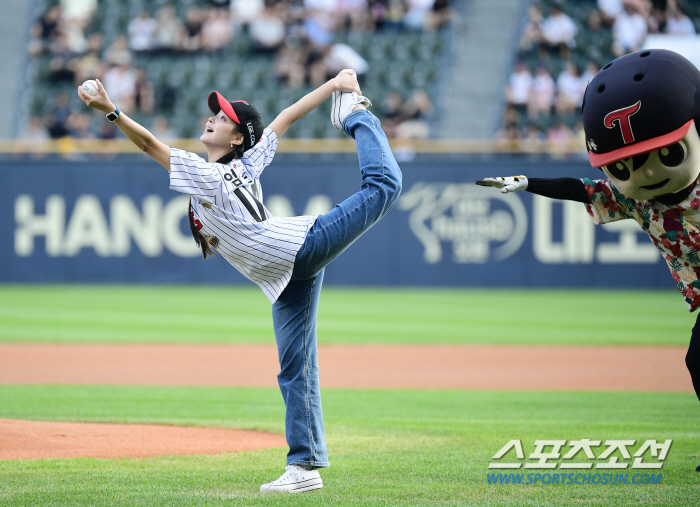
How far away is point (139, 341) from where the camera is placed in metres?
11.2

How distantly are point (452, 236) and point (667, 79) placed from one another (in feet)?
42.5

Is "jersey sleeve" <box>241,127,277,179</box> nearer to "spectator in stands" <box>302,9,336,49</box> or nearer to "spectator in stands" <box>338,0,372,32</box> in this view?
"spectator in stands" <box>302,9,336,49</box>

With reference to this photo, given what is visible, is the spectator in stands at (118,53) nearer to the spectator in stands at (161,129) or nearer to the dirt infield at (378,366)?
the spectator in stands at (161,129)

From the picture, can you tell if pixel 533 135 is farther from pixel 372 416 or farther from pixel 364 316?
pixel 372 416

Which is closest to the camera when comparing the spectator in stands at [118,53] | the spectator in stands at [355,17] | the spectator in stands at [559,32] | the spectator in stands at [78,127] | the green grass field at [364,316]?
the green grass field at [364,316]

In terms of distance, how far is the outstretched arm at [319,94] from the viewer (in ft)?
14.4

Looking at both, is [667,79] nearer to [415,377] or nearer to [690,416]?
[690,416]

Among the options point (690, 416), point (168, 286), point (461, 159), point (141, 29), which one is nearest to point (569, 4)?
point (461, 159)

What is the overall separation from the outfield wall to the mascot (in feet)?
40.9

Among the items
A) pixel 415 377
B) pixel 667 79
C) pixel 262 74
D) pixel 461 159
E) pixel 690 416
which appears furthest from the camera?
pixel 262 74

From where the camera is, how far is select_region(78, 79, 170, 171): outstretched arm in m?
3.90

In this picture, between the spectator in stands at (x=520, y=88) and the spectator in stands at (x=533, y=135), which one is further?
the spectator in stands at (x=520, y=88)

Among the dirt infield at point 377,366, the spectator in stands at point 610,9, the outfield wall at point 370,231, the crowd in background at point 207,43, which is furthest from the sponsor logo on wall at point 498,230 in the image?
the dirt infield at point 377,366

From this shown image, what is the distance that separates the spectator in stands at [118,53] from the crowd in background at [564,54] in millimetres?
8586
